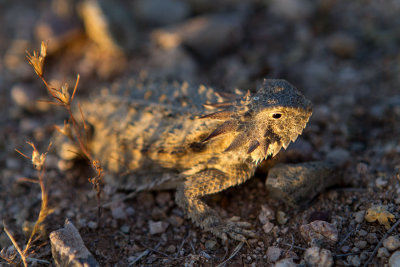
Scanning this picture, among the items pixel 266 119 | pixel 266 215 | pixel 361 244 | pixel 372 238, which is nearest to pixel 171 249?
pixel 266 215

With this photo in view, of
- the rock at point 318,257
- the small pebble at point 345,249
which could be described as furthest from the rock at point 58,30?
the small pebble at point 345,249

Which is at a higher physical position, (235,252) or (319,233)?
(319,233)

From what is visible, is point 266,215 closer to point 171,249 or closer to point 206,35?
point 171,249

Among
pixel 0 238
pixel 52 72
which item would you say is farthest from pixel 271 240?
pixel 52 72

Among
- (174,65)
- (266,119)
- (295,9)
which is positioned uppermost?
(295,9)

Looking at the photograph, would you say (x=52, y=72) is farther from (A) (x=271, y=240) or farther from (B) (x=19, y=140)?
(A) (x=271, y=240)

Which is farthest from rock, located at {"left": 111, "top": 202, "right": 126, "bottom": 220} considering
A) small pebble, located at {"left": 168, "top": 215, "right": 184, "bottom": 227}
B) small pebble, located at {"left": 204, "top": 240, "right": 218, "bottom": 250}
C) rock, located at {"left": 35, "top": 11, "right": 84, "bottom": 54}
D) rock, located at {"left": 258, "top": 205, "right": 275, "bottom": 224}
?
rock, located at {"left": 35, "top": 11, "right": 84, "bottom": 54}

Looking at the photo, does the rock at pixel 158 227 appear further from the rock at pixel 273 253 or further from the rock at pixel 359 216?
the rock at pixel 359 216
